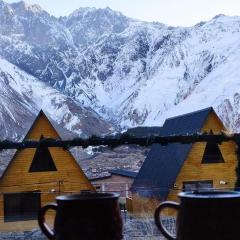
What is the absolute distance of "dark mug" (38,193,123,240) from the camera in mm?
1784

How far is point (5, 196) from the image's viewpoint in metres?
20.4

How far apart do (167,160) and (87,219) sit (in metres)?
23.4

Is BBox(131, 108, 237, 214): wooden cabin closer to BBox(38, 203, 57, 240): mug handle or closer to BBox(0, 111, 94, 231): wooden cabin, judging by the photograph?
BBox(0, 111, 94, 231): wooden cabin

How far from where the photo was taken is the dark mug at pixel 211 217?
1.70 meters

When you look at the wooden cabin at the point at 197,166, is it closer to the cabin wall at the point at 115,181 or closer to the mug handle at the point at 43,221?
the cabin wall at the point at 115,181

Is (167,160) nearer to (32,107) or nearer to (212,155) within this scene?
(212,155)

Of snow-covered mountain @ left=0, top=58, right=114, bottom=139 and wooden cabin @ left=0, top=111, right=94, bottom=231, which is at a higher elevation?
snow-covered mountain @ left=0, top=58, right=114, bottom=139

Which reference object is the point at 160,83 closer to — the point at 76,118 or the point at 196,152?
the point at 76,118

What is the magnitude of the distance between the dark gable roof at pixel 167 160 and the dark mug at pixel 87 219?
19.3 metres

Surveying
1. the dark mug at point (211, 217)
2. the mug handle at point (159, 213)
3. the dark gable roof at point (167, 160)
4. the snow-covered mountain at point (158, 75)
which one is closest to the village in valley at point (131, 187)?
the dark gable roof at point (167, 160)

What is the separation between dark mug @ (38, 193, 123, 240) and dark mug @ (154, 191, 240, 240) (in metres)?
0.24

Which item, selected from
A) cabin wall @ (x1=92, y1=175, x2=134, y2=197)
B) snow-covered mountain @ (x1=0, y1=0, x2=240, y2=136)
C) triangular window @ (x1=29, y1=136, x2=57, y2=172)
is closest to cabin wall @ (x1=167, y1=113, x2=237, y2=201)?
triangular window @ (x1=29, y1=136, x2=57, y2=172)

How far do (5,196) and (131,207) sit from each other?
6708 mm

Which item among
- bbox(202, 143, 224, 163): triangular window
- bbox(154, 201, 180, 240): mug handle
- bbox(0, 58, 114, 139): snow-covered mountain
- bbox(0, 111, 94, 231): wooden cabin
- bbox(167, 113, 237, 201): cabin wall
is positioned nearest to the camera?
bbox(154, 201, 180, 240): mug handle
